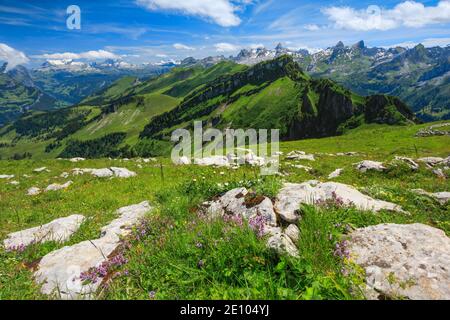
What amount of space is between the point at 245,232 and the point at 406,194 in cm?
750

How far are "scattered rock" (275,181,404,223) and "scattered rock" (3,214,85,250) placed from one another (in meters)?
6.93

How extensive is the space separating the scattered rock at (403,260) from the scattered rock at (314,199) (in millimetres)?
1526

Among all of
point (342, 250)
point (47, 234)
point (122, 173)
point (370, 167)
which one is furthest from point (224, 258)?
point (122, 173)

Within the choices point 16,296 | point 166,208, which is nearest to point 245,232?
point 166,208

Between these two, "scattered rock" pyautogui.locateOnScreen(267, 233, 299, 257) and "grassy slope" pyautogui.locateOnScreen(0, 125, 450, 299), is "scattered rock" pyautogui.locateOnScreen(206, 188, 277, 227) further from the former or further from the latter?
"scattered rock" pyautogui.locateOnScreen(267, 233, 299, 257)

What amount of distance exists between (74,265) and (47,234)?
348 cm

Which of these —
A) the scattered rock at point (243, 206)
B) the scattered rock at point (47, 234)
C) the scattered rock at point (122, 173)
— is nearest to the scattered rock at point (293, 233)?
the scattered rock at point (243, 206)

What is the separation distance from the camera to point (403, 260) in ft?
18.5

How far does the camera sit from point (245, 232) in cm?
633

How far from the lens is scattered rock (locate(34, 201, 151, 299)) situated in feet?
20.0

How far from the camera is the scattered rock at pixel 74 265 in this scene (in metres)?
6.09

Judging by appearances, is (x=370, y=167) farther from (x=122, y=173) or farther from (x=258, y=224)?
(x=122, y=173)
